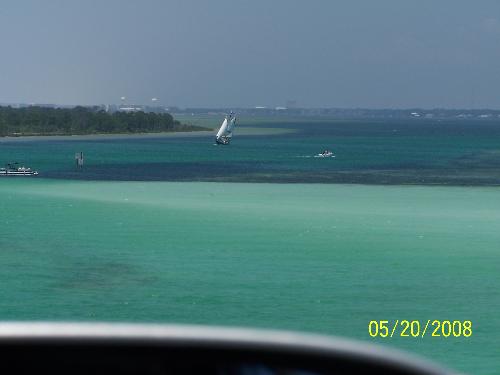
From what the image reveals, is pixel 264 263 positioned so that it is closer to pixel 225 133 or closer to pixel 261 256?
pixel 261 256

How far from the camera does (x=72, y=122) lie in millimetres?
91875

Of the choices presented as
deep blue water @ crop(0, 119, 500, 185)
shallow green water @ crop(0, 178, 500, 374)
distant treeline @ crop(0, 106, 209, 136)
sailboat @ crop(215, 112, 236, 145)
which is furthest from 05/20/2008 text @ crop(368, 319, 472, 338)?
distant treeline @ crop(0, 106, 209, 136)

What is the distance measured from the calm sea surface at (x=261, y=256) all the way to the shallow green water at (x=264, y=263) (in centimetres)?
3

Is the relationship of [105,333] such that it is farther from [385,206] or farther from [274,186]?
[274,186]

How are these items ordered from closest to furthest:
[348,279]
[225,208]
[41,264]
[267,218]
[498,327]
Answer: [498,327] < [348,279] < [41,264] < [267,218] < [225,208]

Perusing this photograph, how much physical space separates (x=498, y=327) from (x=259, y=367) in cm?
1135

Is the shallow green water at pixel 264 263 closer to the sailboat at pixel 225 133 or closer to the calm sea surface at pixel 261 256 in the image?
the calm sea surface at pixel 261 256

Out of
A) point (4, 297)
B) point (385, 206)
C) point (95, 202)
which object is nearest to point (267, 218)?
point (385, 206)

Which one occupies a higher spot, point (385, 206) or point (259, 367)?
point (259, 367)

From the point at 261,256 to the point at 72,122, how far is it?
A: 77006mm

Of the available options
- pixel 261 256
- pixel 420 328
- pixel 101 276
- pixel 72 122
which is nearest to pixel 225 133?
pixel 72 122

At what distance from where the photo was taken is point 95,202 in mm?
26078

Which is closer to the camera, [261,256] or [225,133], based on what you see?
[261,256]

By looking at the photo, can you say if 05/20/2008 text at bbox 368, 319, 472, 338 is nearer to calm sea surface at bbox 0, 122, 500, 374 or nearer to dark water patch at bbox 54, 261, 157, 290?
calm sea surface at bbox 0, 122, 500, 374
